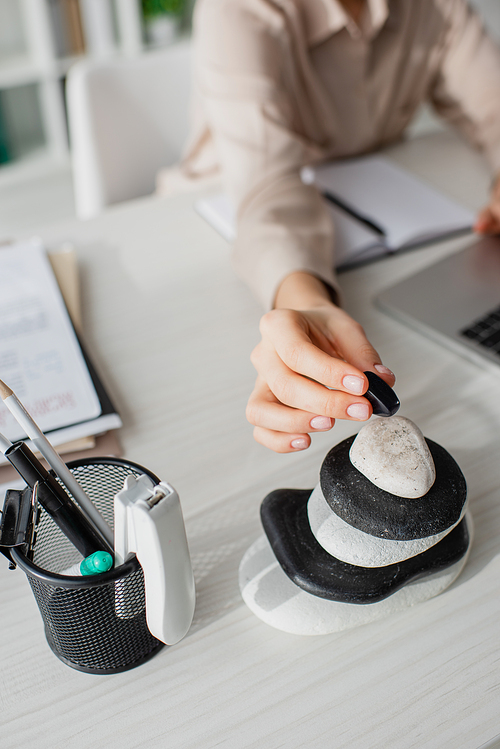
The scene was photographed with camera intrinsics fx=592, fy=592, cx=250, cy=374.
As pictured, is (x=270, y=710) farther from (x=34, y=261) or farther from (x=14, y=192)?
(x=14, y=192)

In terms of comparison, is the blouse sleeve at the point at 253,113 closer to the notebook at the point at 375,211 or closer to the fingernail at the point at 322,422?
the notebook at the point at 375,211

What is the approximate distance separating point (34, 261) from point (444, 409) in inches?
20.8

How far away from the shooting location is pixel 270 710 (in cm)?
38

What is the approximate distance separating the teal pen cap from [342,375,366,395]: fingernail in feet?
0.66

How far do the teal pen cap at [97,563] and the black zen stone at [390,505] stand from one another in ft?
0.49

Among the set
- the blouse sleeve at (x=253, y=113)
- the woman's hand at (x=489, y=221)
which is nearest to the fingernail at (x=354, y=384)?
the blouse sleeve at (x=253, y=113)

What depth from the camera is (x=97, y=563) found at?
1.19 ft

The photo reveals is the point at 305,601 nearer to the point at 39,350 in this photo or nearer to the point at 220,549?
the point at 220,549

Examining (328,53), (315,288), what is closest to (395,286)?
(315,288)

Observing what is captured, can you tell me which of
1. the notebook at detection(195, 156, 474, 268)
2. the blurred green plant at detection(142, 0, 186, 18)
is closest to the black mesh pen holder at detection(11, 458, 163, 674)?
the notebook at detection(195, 156, 474, 268)

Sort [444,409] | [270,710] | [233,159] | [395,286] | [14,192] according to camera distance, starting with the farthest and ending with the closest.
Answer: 1. [14,192]
2. [233,159]
3. [395,286]
4. [444,409]
5. [270,710]

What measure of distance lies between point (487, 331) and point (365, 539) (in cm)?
36

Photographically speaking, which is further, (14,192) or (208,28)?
(14,192)

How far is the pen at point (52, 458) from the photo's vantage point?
326mm
